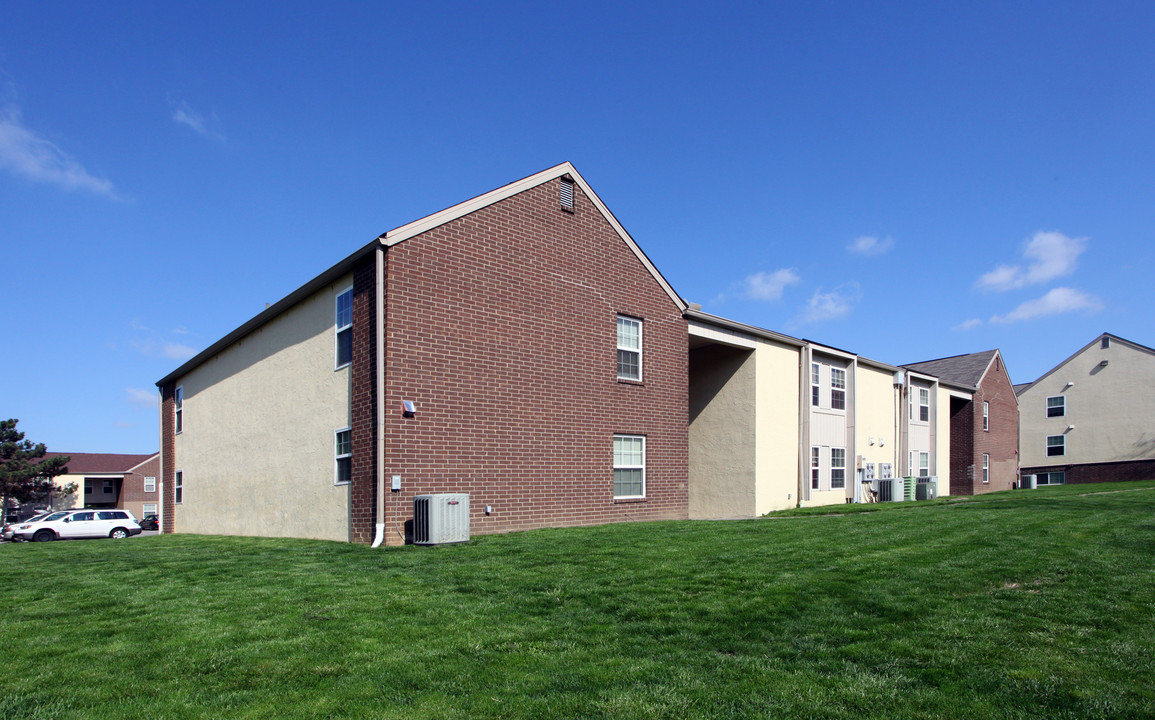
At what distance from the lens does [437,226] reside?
50.0 ft

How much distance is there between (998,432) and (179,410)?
126 ft

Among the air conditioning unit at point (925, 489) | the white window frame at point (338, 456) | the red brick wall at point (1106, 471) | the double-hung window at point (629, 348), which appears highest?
the double-hung window at point (629, 348)

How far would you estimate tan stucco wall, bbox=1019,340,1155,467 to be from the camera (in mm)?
41906

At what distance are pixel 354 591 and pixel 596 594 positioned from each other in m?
2.92

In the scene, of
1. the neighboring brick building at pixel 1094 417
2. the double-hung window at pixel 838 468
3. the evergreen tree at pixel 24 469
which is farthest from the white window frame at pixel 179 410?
the neighboring brick building at pixel 1094 417

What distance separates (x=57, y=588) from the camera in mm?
10055

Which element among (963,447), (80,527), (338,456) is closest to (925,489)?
(963,447)

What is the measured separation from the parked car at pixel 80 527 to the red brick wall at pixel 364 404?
22.6m

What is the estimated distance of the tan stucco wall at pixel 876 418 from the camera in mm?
28203

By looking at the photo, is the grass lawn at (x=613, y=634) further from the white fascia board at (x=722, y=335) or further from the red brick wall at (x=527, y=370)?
the white fascia board at (x=722, y=335)

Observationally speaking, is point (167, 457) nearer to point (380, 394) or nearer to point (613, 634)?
point (380, 394)

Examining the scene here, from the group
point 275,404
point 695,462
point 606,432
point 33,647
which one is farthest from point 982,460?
point 33,647

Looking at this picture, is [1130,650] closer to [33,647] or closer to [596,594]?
[596,594]

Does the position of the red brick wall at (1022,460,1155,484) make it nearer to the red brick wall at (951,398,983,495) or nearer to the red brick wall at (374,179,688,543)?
the red brick wall at (951,398,983,495)
